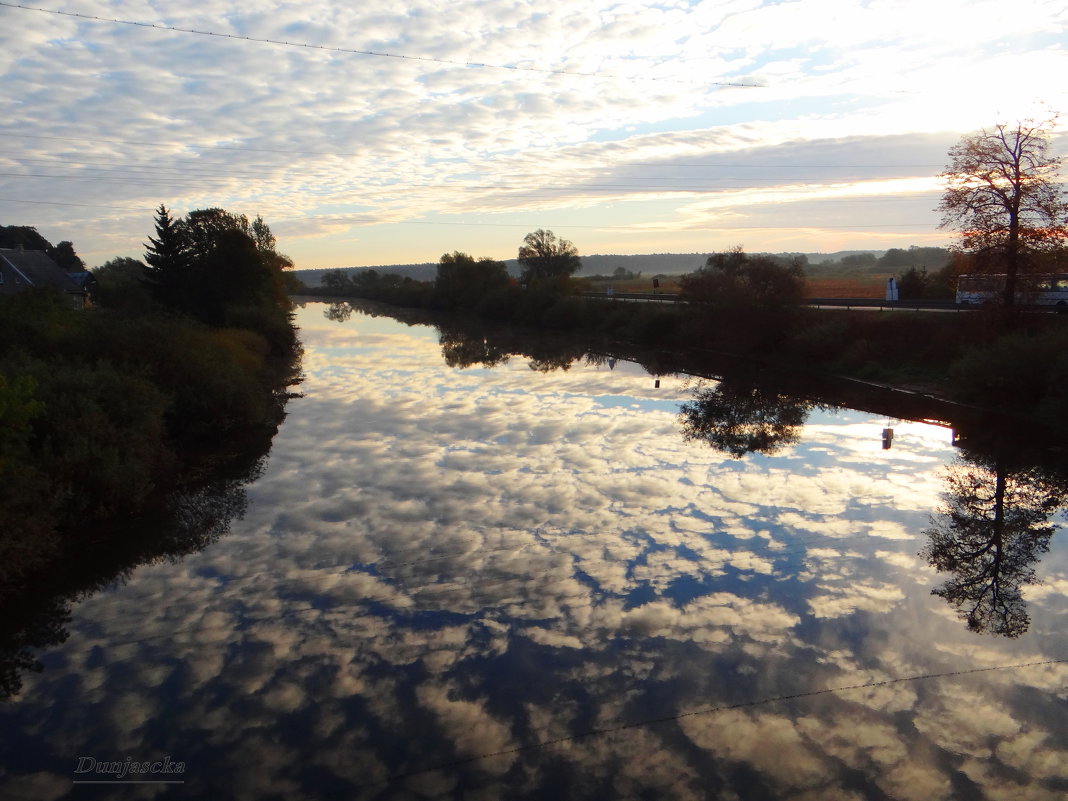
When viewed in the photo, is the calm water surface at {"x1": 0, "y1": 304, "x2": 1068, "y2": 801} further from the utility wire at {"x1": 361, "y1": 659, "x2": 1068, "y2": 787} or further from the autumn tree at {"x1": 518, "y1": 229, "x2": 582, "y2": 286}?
the autumn tree at {"x1": 518, "y1": 229, "x2": 582, "y2": 286}

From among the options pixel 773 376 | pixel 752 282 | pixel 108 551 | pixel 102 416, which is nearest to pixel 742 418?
pixel 773 376

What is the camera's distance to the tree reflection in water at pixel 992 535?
1039cm

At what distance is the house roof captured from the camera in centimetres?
6100

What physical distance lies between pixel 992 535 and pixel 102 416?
51.5 ft

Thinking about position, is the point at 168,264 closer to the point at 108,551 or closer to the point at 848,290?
the point at 108,551

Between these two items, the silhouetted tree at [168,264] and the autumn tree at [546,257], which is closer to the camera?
the silhouetted tree at [168,264]

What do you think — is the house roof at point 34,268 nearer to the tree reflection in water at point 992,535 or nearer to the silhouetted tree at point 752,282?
the silhouetted tree at point 752,282

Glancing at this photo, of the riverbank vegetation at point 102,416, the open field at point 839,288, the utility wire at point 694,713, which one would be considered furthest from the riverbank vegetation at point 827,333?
the riverbank vegetation at point 102,416

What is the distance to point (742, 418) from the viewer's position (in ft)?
79.7

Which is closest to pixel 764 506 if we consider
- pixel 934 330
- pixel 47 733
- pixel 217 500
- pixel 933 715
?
pixel 933 715

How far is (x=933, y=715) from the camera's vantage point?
7652 millimetres

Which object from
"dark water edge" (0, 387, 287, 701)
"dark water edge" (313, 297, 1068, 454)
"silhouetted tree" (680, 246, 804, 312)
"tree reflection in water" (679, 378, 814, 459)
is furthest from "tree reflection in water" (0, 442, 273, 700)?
"silhouetted tree" (680, 246, 804, 312)

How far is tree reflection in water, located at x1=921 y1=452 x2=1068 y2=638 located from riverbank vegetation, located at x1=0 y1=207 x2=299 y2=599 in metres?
12.9

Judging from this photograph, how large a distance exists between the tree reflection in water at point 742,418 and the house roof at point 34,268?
54.7m
